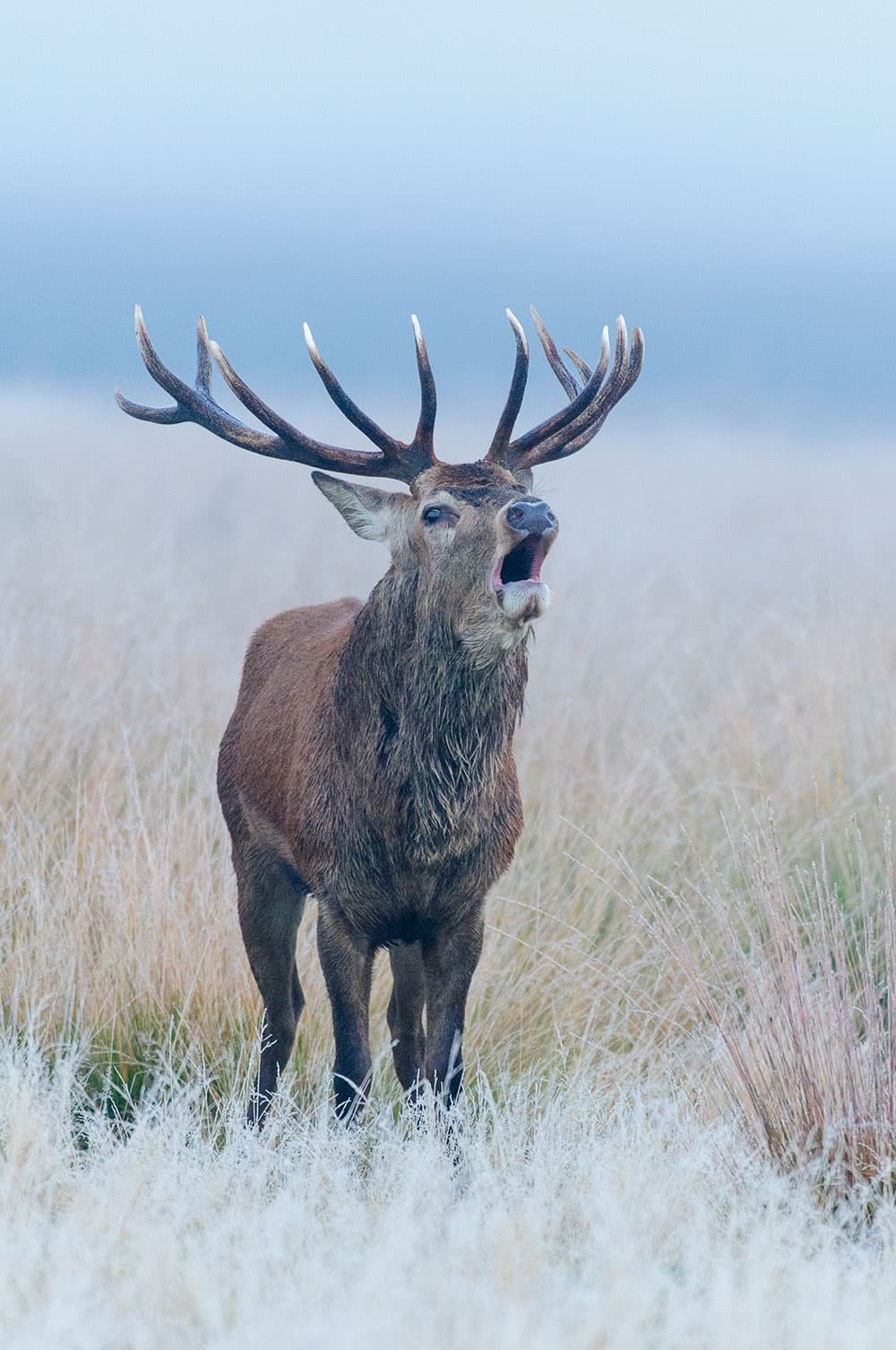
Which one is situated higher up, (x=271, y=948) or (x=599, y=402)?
(x=599, y=402)

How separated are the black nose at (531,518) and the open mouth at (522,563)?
24mm

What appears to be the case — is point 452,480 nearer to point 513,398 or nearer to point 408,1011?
point 513,398

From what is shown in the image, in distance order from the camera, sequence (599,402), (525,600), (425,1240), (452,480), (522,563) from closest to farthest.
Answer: (425,1240)
(525,600)
(522,563)
(452,480)
(599,402)

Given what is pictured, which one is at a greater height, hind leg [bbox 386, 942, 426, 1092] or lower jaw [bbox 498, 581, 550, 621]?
lower jaw [bbox 498, 581, 550, 621]

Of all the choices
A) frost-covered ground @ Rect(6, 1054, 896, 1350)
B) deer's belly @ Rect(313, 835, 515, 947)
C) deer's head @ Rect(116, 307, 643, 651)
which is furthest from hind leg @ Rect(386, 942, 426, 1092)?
deer's head @ Rect(116, 307, 643, 651)

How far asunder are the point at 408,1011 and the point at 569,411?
5.37 feet

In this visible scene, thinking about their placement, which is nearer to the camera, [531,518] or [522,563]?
[531,518]

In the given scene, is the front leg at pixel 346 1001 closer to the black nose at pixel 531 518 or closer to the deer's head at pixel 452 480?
the deer's head at pixel 452 480

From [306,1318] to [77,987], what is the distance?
2.39 meters

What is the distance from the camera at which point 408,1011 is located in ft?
16.2

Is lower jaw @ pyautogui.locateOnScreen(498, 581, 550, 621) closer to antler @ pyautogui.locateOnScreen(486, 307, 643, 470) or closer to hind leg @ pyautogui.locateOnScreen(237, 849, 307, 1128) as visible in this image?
antler @ pyautogui.locateOnScreen(486, 307, 643, 470)

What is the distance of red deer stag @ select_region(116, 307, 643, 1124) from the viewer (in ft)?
14.3

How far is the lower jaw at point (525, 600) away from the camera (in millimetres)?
4074

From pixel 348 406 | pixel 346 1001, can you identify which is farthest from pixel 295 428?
pixel 346 1001
